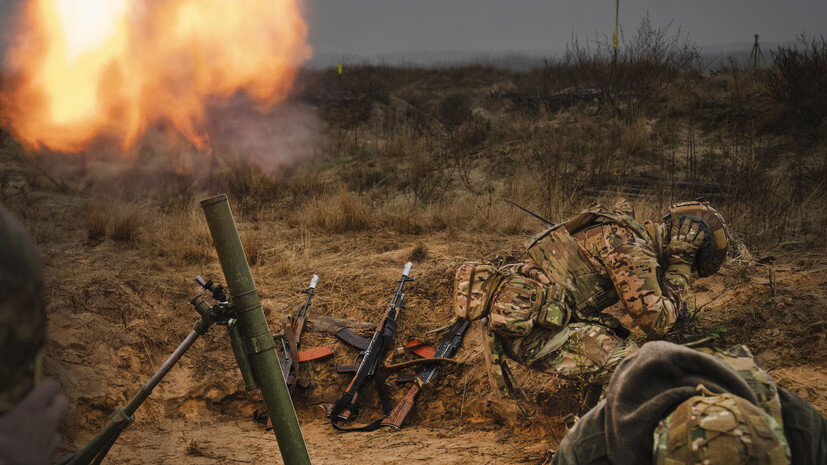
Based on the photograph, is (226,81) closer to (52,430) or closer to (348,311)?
(348,311)

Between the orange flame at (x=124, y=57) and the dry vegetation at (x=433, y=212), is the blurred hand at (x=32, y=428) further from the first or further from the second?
the orange flame at (x=124, y=57)

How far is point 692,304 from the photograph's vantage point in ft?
14.8

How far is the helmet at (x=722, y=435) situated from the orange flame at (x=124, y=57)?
23.3 ft

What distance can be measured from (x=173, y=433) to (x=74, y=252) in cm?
384

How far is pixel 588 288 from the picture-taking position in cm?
337

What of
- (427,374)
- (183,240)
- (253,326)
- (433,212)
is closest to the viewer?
(253,326)

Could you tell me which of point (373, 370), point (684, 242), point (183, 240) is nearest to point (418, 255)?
point (373, 370)

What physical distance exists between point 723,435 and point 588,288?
2.22 meters

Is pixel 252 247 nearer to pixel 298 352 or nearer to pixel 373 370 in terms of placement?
pixel 298 352

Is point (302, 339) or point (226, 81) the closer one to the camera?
point (302, 339)

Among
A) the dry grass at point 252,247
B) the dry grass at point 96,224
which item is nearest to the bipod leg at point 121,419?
the dry grass at point 252,247

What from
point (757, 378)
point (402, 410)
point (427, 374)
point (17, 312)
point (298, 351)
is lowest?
point (402, 410)

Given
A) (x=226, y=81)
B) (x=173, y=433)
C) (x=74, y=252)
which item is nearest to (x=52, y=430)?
(x=173, y=433)

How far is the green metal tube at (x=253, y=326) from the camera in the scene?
217 centimetres
